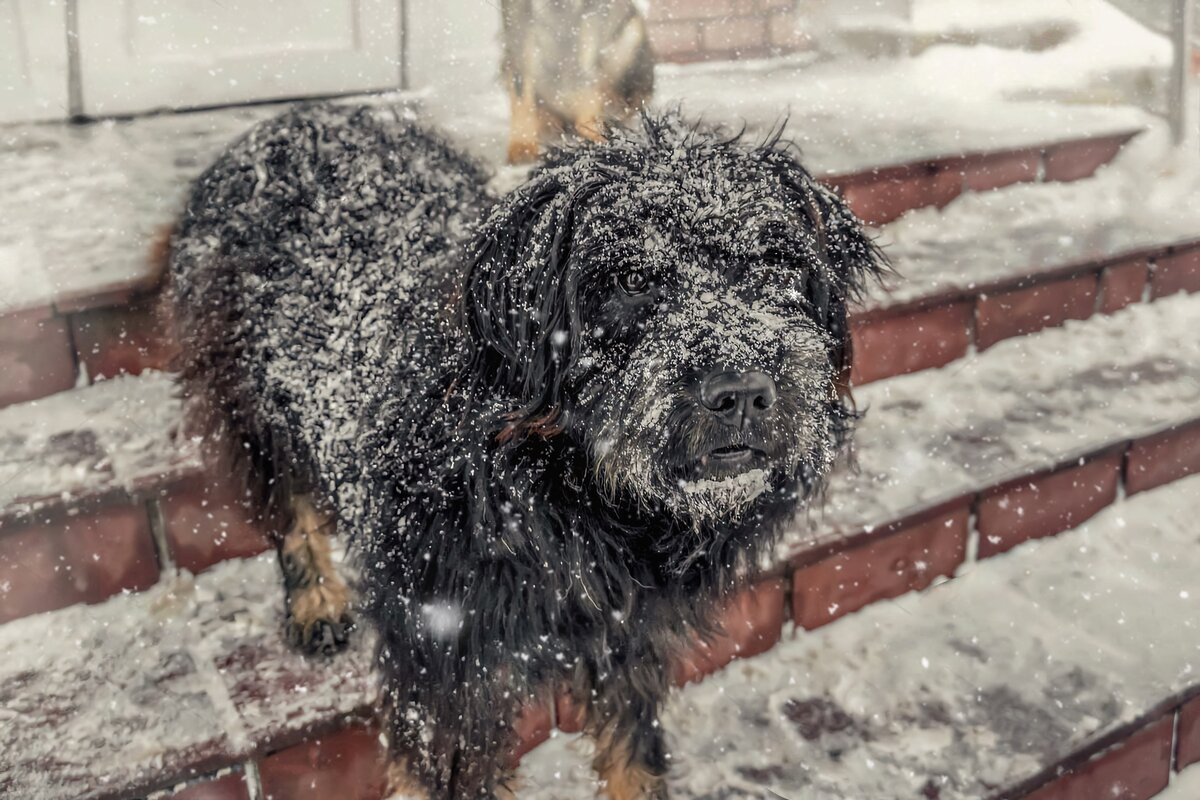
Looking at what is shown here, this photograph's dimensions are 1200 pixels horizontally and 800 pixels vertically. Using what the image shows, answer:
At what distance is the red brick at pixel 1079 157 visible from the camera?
3771mm

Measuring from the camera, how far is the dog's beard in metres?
1.37

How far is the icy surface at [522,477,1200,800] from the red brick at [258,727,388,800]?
13.7 inches

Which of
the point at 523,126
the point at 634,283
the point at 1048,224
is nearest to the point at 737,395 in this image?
the point at 634,283

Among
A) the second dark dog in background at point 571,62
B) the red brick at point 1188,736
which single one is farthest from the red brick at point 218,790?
the red brick at point 1188,736

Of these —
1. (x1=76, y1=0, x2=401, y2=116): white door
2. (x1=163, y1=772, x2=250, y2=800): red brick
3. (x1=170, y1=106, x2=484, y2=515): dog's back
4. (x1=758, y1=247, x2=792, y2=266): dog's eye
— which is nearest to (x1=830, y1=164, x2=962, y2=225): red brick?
(x1=170, y1=106, x2=484, y2=515): dog's back

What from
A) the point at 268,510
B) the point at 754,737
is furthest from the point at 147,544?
the point at 754,737

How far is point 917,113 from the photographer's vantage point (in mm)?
3904

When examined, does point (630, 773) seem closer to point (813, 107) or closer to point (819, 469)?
point (819, 469)

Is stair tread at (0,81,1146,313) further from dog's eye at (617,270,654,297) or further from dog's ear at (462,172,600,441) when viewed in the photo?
dog's eye at (617,270,654,297)

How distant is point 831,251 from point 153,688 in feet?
5.52

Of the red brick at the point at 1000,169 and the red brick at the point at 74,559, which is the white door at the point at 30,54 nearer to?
the red brick at the point at 74,559

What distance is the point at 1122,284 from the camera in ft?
11.1

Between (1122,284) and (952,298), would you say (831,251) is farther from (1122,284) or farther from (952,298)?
(1122,284)

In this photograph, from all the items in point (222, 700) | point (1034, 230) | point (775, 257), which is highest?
point (775, 257)
